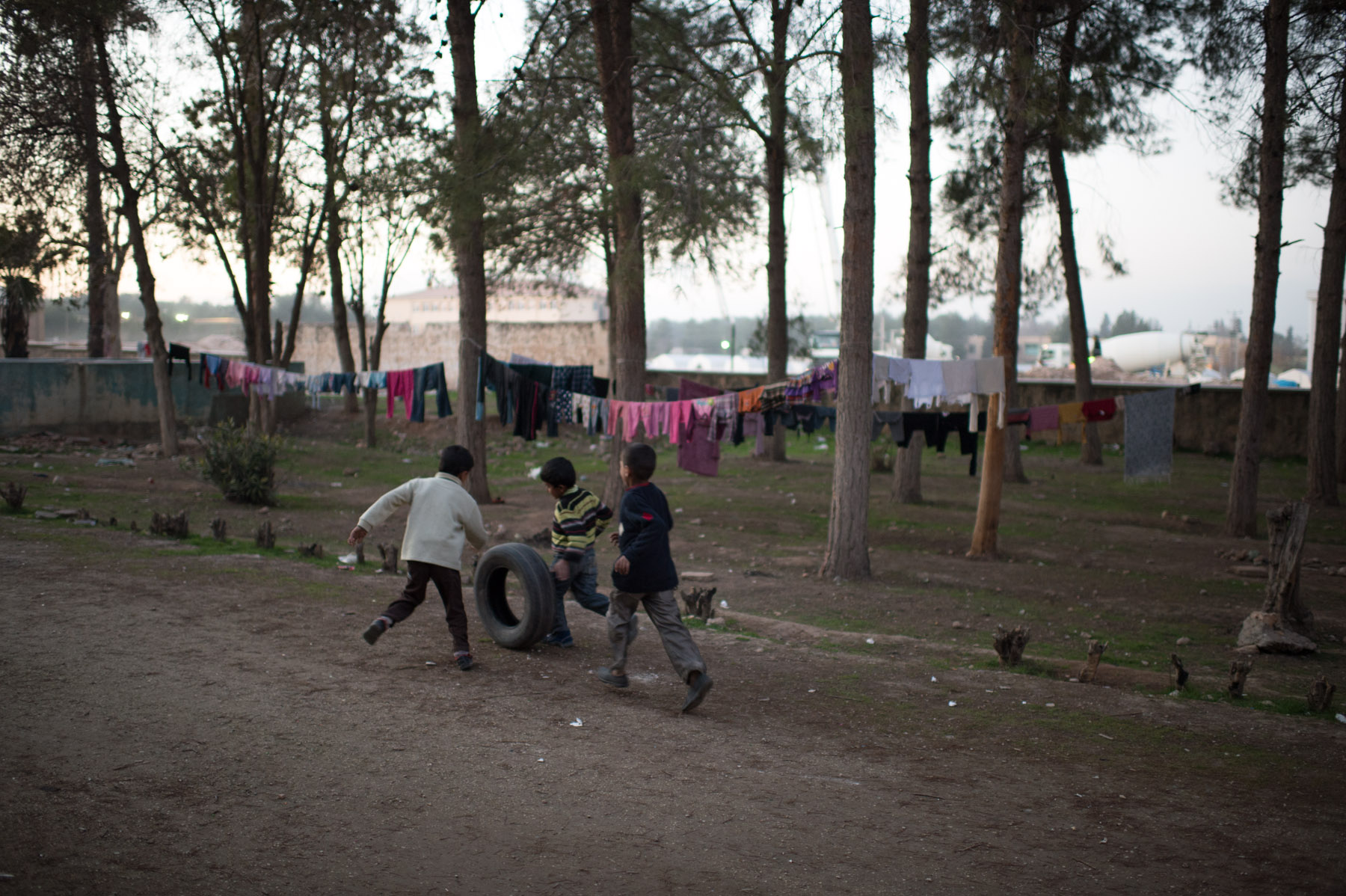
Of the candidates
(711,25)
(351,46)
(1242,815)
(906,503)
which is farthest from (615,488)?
(351,46)

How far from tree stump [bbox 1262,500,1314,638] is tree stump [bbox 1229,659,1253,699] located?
2136 mm

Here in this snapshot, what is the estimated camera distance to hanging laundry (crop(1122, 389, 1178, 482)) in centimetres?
1285

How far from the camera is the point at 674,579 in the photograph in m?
5.76

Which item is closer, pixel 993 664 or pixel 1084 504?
pixel 993 664

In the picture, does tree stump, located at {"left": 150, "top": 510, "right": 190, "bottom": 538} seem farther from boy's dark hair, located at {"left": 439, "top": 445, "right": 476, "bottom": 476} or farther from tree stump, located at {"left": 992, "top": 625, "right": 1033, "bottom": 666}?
tree stump, located at {"left": 992, "top": 625, "right": 1033, "bottom": 666}

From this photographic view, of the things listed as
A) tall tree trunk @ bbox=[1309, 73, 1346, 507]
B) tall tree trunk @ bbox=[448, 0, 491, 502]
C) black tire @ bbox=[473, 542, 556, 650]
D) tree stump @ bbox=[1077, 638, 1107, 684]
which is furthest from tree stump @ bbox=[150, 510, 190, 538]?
tall tree trunk @ bbox=[1309, 73, 1346, 507]

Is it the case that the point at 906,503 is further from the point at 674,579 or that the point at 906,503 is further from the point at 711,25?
the point at 674,579

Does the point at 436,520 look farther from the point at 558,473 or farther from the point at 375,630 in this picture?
the point at 558,473

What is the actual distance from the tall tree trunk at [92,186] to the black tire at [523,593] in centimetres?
1543

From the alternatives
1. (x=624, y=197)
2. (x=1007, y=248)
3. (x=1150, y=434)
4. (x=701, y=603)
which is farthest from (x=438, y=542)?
(x=1150, y=434)

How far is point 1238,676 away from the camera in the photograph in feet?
21.0

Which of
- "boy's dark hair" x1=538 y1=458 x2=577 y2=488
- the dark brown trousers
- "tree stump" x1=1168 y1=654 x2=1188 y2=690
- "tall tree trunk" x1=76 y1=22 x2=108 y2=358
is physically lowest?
"tree stump" x1=1168 y1=654 x2=1188 y2=690

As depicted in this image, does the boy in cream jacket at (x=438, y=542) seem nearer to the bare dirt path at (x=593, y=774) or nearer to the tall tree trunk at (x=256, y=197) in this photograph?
the bare dirt path at (x=593, y=774)

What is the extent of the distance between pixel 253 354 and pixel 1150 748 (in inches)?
767
